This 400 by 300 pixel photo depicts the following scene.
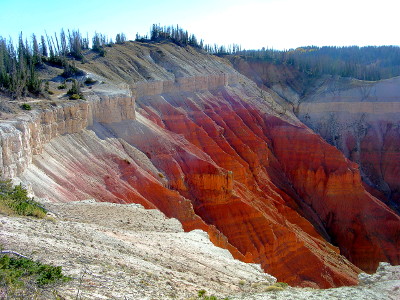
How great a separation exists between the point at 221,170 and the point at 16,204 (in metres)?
24.2

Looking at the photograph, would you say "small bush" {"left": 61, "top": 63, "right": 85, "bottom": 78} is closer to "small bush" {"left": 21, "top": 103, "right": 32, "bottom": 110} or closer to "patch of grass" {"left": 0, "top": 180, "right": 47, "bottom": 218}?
"small bush" {"left": 21, "top": 103, "right": 32, "bottom": 110}

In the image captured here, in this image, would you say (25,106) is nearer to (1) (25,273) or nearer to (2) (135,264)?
(2) (135,264)

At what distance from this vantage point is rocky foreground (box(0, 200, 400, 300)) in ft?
32.6

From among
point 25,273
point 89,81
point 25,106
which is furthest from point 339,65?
point 25,273

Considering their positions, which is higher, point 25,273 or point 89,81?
point 89,81

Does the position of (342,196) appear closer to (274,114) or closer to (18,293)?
(274,114)

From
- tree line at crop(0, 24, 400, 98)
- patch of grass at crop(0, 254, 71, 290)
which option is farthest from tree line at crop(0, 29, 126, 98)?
patch of grass at crop(0, 254, 71, 290)

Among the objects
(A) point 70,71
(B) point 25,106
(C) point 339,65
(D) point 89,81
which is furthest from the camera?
(C) point 339,65

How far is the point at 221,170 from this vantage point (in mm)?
37188

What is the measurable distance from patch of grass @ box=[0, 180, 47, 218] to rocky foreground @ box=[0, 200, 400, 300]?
632 mm

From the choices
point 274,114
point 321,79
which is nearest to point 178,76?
point 274,114

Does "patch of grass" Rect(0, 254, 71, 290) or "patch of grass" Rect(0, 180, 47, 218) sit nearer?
"patch of grass" Rect(0, 254, 71, 290)

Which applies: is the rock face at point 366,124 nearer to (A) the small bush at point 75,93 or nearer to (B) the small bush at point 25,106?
(A) the small bush at point 75,93

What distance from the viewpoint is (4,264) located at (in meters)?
8.87
